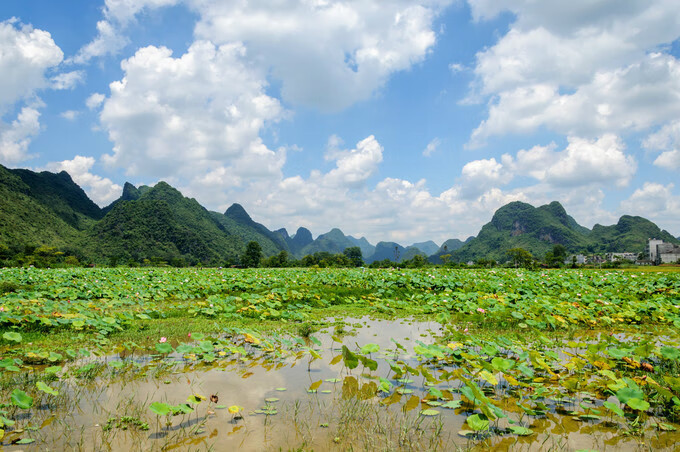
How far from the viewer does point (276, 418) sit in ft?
8.83

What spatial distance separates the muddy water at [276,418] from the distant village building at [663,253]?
289ft

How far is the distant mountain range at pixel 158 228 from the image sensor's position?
63.8m

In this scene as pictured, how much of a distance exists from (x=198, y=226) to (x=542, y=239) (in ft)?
407

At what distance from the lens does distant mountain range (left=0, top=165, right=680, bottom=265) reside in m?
63.8

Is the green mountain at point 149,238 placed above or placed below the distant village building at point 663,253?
above

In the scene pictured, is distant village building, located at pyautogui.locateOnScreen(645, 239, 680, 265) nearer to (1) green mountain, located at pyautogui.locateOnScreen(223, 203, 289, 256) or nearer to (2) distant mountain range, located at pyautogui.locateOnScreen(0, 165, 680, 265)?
(2) distant mountain range, located at pyautogui.locateOnScreen(0, 165, 680, 265)

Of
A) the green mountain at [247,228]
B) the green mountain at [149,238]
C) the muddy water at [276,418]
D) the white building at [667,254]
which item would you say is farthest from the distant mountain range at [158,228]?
the muddy water at [276,418]

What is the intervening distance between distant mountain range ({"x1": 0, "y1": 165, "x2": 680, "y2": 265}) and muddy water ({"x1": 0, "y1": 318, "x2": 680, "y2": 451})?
147 feet

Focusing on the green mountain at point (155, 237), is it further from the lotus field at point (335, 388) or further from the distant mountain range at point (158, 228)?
the lotus field at point (335, 388)

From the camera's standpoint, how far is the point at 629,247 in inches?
4409

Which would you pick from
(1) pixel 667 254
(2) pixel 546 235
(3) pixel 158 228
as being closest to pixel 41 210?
(3) pixel 158 228

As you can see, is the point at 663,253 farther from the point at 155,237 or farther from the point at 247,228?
the point at 247,228

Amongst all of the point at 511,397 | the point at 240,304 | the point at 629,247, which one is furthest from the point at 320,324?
the point at 629,247

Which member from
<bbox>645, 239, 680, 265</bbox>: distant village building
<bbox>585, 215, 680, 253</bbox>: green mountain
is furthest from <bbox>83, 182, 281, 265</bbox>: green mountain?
<bbox>585, 215, 680, 253</bbox>: green mountain
